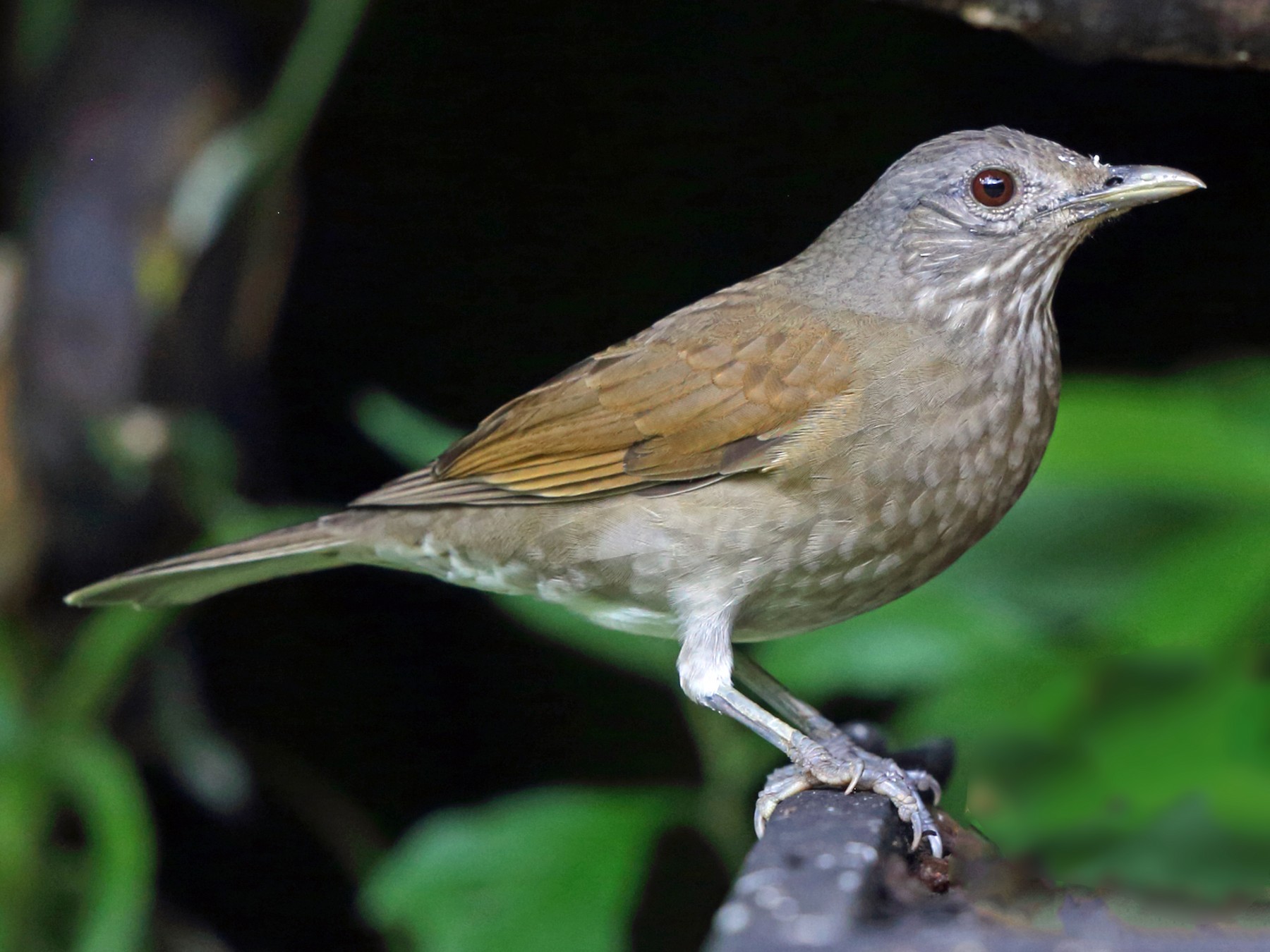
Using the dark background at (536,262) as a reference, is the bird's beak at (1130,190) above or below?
below

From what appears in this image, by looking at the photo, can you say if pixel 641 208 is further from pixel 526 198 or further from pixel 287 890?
pixel 287 890

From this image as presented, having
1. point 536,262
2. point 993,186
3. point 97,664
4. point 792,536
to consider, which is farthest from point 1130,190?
point 97,664

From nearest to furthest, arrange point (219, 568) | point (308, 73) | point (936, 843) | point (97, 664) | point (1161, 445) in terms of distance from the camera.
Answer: point (936, 843), point (219, 568), point (1161, 445), point (97, 664), point (308, 73)

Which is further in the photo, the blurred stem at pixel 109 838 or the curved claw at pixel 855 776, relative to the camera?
the blurred stem at pixel 109 838

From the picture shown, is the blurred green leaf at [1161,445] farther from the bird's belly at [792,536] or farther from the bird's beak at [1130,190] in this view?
the bird's beak at [1130,190]

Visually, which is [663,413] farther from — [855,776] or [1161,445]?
[1161,445]

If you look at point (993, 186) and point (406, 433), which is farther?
→ point (406, 433)

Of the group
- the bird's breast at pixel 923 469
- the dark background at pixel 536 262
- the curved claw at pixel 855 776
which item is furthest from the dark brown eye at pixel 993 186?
the dark background at pixel 536 262
